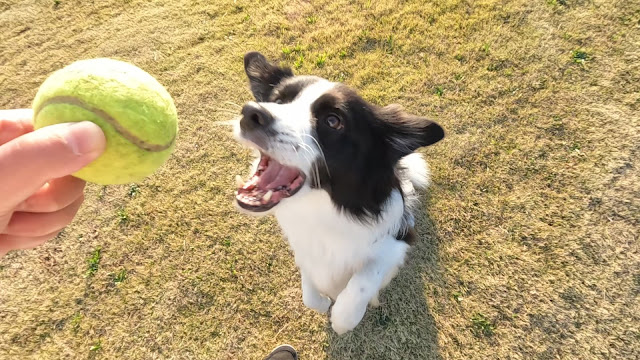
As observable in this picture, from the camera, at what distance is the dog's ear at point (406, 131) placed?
6.01 feet

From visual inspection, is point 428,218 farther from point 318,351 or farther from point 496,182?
point 318,351

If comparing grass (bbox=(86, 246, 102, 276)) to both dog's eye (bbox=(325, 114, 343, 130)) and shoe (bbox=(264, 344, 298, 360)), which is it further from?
dog's eye (bbox=(325, 114, 343, 130))

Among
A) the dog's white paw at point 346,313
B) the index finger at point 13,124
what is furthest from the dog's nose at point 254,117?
the dog's white paw at point 346,313

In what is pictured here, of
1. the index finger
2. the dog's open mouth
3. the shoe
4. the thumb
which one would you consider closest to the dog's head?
the dog's open mouth

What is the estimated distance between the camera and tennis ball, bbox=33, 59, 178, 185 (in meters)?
1.25

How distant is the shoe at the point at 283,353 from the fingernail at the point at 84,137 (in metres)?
1.96

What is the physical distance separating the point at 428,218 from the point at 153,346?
7.65ft

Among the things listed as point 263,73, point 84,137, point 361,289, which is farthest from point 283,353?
point 84,137

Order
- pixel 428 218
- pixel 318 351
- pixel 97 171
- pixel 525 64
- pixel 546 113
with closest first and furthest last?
pixel 97 171 → pixel 318 351 → pixel 428 218 → pixel 546 113 → pixel 525 64

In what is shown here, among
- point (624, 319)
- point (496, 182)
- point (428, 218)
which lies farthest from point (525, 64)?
point (624, 319)

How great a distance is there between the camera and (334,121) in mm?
1878

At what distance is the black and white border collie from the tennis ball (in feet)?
1.42

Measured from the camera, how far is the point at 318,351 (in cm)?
272

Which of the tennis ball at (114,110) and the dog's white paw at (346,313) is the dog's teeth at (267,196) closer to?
the tennis ball at (114,110)
